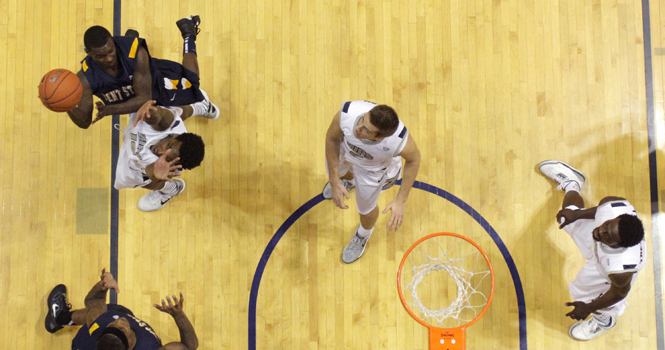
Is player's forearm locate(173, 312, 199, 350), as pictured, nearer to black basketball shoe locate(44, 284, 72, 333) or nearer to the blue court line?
the blue court line

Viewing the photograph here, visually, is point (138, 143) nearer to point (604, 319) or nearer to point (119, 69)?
point (119, 69)

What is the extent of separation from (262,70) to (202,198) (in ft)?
5.42

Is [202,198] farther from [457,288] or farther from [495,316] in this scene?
[495,316]

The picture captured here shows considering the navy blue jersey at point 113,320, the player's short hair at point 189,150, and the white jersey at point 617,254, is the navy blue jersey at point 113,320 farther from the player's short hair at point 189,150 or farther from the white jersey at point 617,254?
the white jersey at point 617,254

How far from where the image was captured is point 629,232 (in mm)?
3672

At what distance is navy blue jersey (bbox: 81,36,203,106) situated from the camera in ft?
12.1

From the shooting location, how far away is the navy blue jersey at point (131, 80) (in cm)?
370

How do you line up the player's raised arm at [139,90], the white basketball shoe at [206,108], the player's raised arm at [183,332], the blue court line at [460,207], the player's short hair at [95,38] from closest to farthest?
the player's short hair at [95,38] < the player's raised arm at [183,332] < the player's raised arm at [139,90] < the white basketball shoe at [206,108] < the blue court line at [460,207]

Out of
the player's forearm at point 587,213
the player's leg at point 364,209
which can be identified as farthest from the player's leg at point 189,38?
the player's forearm at point 587,213

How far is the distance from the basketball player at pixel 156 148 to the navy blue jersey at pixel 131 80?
0.16 m

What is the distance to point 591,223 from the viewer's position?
168 inches

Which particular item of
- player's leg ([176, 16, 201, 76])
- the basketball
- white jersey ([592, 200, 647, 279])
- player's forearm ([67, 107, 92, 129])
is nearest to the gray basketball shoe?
white jersey ([592, 200, 647, 279])

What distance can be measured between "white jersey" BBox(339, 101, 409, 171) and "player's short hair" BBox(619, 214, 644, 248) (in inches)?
79.0

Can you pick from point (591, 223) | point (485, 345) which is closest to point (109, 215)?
point (485, 345)
